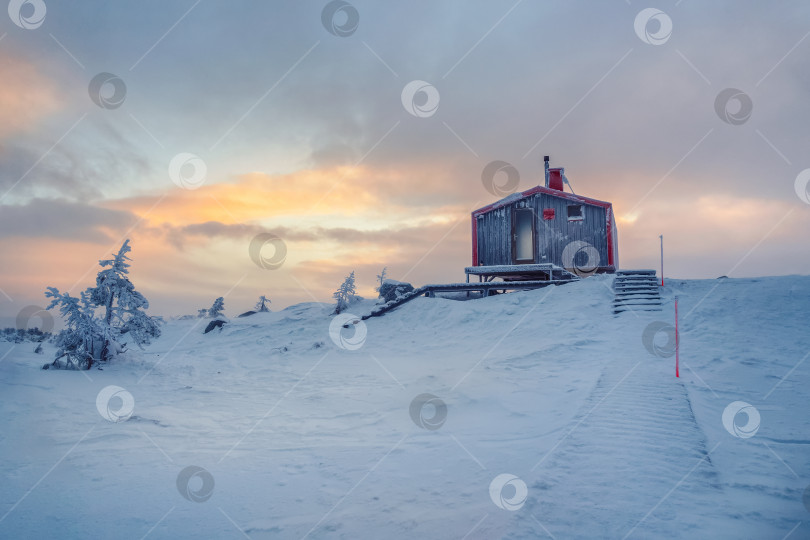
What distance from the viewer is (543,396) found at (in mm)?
8141

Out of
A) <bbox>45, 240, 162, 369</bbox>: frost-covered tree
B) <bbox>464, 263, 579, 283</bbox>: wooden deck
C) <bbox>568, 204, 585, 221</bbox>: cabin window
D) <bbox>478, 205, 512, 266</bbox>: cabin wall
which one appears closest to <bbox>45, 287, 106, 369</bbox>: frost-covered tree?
<bbox>45, 240, 162, 369</bbox>: frost-covered tree

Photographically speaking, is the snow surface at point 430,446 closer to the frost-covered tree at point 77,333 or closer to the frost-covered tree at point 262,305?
the frost-covered tree at point 77,333

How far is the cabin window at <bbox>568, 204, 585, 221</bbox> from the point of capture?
23.2 metres

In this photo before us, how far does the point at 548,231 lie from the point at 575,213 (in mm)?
1673

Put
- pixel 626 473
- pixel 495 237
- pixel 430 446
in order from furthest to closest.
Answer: pixel 495 237 < pixel 430 446 < pixel 626 473

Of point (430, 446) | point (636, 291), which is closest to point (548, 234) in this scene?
point (636, 291)

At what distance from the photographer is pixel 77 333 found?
30.6 ft

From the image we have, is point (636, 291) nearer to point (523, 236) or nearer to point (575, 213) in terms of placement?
point (575, 213)

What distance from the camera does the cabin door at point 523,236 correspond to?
78.3ft

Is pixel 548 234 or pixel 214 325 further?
pixel 548 234

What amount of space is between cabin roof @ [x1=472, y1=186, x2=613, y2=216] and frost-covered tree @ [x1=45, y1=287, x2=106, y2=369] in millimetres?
19471

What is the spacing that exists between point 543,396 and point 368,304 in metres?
15.6

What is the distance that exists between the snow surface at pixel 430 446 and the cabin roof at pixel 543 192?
11493 mm

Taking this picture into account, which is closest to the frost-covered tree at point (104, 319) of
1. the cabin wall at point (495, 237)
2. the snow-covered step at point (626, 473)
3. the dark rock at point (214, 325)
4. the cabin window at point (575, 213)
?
the snow-covered step at point (626, 473)
